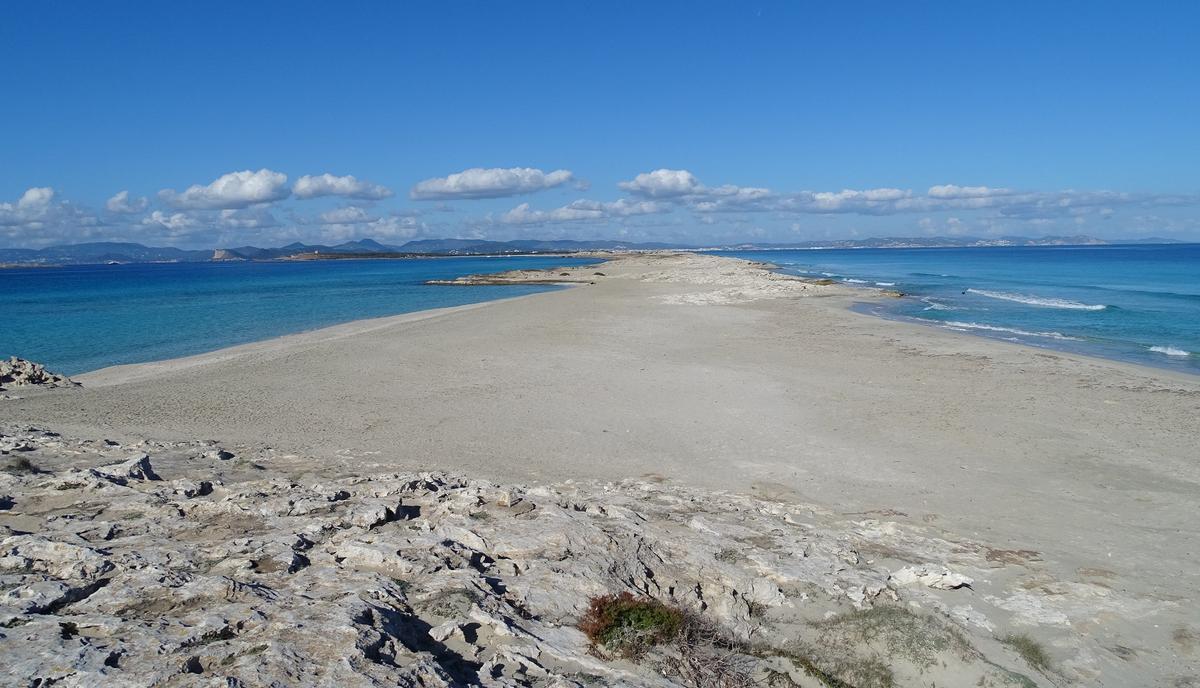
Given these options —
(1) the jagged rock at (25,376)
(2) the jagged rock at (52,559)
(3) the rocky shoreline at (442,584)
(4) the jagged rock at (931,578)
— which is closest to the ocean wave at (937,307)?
(3) the rocky shoreline at (442,584)

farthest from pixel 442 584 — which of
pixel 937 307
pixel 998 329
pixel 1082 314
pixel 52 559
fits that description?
pixel 937 307

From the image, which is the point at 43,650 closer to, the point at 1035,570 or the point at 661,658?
the point at 661,658

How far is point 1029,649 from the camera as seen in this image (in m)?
5.47

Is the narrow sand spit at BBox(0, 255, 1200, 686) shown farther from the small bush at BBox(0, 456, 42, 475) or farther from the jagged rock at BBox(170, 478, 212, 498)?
the small bush at BBox(0, 456, 42, 475)

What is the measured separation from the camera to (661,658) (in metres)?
4.77

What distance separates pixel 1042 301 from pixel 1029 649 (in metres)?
40.2

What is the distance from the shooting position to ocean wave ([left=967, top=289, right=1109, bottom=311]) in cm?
3447

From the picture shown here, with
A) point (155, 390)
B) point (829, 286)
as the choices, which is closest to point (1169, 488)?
point (155, 390)

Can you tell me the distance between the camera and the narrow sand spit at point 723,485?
5.50 metres

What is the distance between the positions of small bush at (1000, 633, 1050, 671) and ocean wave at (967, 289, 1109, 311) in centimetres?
3498

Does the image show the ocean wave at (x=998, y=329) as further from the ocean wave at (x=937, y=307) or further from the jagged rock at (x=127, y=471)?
the jagged rock at (x=127, y=471)

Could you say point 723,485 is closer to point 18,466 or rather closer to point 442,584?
point 442,584

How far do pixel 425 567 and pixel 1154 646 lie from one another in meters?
6.14

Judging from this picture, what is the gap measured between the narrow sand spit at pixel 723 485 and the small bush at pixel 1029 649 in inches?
1.4
